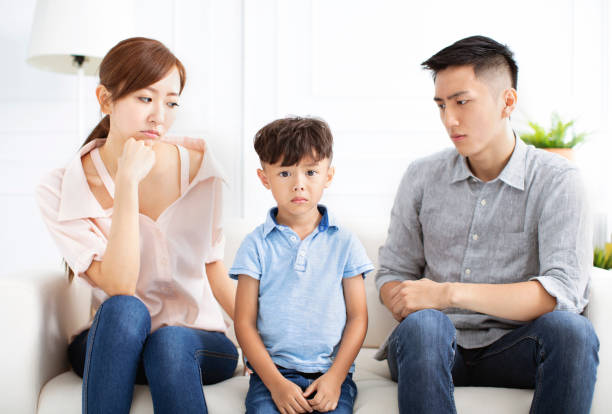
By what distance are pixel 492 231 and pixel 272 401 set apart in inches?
26.0

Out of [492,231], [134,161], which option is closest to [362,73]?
[492,231]

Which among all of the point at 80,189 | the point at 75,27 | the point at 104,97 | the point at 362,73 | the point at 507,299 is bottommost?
the point at 507,299

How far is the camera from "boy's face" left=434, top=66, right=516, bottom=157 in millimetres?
1334

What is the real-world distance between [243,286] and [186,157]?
0.41 m

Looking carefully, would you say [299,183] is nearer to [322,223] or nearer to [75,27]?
[322,223]

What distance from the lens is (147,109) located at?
4.39 feet

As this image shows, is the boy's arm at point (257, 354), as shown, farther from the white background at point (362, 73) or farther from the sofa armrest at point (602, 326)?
the white background at point (362, 73)

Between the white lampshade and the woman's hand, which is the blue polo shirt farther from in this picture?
the white lampshade

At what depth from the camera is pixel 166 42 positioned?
2.39 meters

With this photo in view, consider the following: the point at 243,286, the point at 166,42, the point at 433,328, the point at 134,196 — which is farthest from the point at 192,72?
the point at 433,328

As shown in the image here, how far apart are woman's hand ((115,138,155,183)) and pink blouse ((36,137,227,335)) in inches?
5.0

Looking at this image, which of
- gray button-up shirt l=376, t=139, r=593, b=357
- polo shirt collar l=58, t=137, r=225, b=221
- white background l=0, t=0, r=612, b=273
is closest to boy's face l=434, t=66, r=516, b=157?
gray button-up shirt l=376, t=139, r=593, b=357

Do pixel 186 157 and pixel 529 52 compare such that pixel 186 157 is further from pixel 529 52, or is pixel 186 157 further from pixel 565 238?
pixel 529 52

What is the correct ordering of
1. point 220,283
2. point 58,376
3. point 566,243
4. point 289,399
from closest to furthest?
point 289,399, point 566,243, point 58,376, point 220,283
